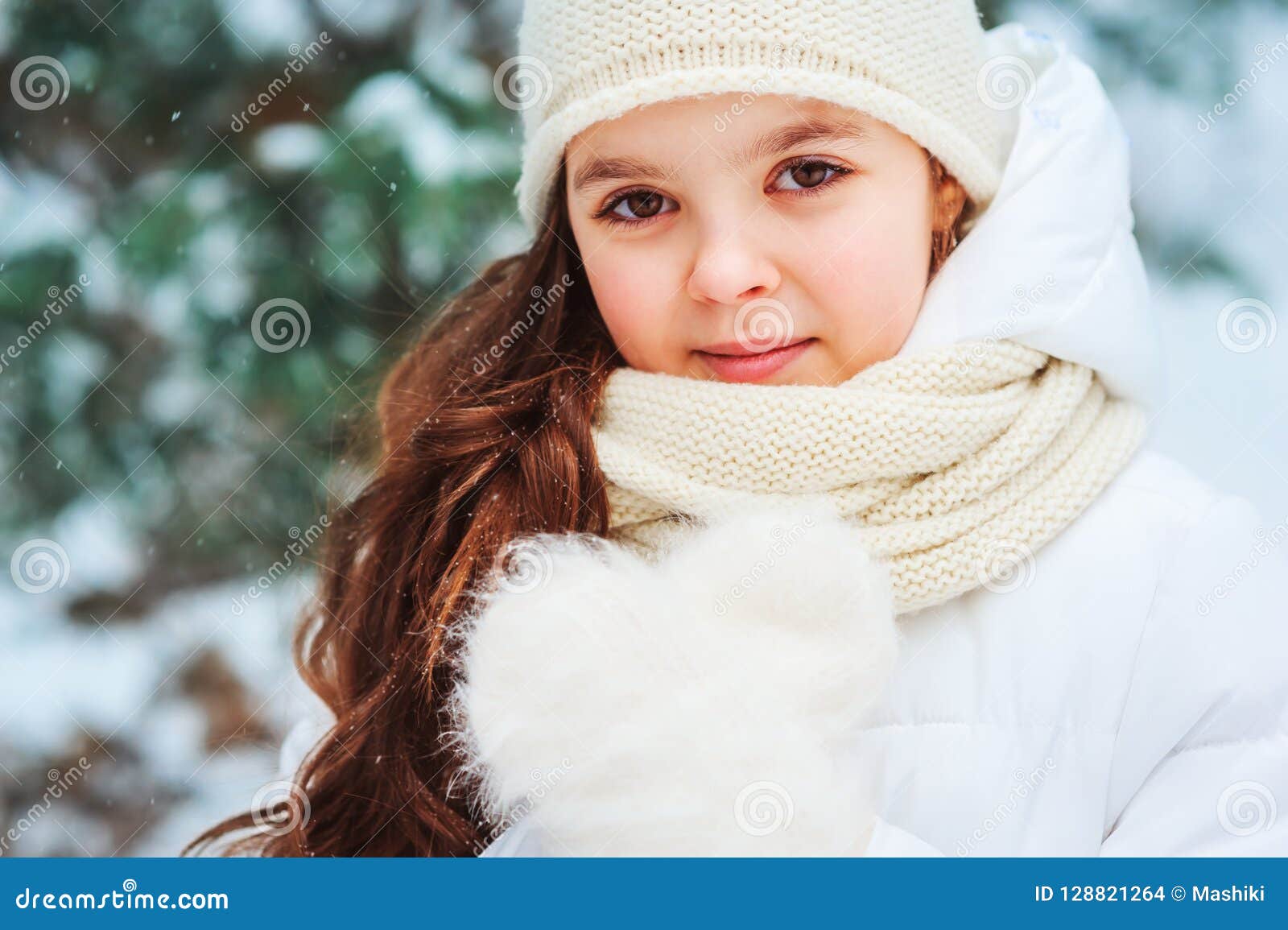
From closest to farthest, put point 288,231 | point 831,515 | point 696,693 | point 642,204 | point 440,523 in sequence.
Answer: point 696,693 < point 831,515 < point 642,204 < point 440,523 < point 288,231

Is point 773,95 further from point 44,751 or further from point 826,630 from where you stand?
point 44,751

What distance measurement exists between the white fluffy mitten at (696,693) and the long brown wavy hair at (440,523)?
0.63ft

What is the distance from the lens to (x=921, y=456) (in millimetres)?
936

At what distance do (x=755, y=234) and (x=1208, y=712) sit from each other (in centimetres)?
53

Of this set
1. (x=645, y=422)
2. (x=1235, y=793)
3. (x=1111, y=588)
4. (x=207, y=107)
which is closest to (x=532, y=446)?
(x=645, y=422)

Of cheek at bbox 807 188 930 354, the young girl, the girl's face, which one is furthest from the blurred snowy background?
cheek at bbox 807 188 930 354

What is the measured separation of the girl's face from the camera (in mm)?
944

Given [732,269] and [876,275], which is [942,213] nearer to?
[876,275]

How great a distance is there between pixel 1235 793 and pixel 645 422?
0.57 meters

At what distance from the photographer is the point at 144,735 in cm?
186

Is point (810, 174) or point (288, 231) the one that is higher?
point (810, 174)

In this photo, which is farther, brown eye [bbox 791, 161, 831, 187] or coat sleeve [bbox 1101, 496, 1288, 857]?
brown eye [bbox 791, 161, 831, 187]

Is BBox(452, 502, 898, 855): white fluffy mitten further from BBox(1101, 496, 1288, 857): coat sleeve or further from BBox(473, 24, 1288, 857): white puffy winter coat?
BBox(1101, 496, 1288, 857): coat sleeve

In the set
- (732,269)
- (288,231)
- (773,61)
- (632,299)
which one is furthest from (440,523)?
(288,231)
